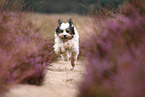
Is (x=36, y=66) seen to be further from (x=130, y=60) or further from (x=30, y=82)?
(x=130, y=60)

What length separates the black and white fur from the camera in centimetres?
709

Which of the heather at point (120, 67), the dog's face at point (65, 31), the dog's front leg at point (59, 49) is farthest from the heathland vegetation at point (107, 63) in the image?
the dog's front leg at point (59, 49)

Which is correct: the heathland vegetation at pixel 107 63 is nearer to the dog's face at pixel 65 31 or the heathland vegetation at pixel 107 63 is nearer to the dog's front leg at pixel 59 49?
the dog's face at pixel 65 31

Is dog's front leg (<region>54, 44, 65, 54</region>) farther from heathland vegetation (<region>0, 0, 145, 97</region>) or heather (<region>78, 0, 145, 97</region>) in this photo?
heather (<region>78, 0, 145, 97</region>)

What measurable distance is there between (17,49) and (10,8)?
290 centimetres

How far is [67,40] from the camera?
7.39 metres

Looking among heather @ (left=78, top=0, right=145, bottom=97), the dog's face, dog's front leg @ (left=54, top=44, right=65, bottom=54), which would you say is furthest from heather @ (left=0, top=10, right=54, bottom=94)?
dog's front leg @ (left=54, top=44, right=65, bottom=54)

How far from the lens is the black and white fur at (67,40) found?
7.09 m

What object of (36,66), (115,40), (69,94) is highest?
(115,40)

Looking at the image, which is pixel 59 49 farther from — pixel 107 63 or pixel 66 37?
pixel 107 63

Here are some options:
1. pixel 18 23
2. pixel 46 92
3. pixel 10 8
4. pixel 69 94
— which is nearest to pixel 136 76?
pixel 69 94

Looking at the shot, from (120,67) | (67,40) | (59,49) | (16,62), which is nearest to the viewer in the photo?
(120,67)

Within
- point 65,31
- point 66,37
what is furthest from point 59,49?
point 65,31

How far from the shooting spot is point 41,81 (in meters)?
4.68
